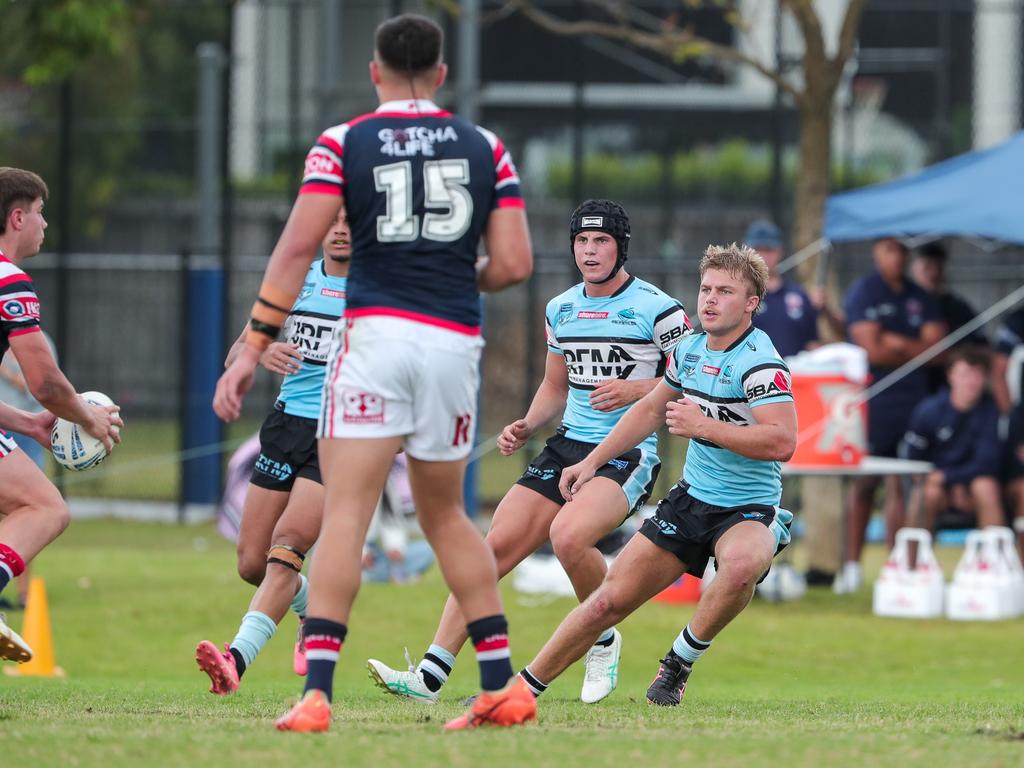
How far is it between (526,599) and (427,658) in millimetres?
5375

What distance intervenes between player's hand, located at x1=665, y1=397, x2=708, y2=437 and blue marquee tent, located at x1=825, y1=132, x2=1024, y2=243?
20.0 ft

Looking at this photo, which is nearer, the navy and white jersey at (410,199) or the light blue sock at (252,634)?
the navy and white jersey at (410,199)

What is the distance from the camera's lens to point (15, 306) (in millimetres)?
6621

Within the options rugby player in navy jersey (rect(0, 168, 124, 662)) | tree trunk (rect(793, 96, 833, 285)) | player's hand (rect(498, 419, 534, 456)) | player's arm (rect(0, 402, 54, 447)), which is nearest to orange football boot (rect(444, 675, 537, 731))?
player's hand (rect(498, 419, 534, 456))

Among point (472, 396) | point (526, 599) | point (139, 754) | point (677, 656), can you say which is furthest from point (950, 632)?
point (139, 754)

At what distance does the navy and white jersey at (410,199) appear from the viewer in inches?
225

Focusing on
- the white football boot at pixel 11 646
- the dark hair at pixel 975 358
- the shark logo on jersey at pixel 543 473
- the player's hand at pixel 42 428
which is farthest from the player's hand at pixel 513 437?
the dark hair at pixel 975 358

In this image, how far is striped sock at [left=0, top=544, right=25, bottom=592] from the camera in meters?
6.79

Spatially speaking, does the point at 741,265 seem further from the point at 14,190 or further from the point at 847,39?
the point at 847,39

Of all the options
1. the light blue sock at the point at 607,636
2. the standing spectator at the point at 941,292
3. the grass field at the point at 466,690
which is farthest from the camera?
the standing spectator at the point at 941,292

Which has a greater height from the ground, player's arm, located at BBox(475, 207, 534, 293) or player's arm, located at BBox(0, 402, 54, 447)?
player's arm, located at BBox(475, 207, 534, 293)

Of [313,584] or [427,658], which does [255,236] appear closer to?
[427,658]

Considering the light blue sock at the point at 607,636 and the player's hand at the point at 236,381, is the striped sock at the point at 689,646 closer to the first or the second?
the light blue sock at the point at 607,636

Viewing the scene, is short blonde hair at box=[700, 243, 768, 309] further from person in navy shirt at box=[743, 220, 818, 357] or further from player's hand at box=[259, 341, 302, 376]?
person in navy shirt at box=[743, 220, 818, 357]
